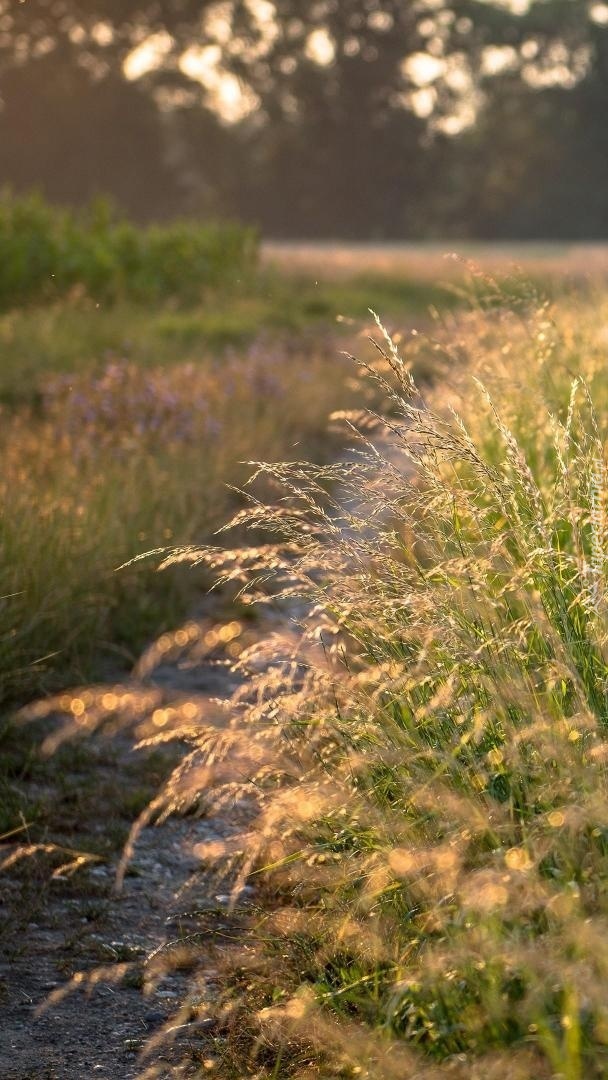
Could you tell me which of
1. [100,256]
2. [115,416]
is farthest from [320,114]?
[115,416]

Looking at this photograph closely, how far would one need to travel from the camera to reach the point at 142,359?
33.8 ft

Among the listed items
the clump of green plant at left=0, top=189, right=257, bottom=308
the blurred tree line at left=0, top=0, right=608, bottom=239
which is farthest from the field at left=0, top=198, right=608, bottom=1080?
the blurred tree line at left=0, top=0, right=608, bottom=239

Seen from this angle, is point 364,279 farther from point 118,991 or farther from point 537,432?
point 118,991

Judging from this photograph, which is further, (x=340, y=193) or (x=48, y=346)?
(x=340, y=193)

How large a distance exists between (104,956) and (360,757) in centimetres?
94

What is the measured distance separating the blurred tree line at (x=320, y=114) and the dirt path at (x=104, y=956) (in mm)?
38439

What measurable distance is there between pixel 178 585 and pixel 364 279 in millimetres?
19697

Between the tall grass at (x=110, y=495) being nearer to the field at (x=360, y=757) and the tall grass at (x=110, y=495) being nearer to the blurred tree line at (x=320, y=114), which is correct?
the field at (x=360, y=757)

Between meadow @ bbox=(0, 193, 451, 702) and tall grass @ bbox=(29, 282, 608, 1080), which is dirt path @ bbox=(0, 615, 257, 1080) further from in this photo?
meadow @ bbox=(0, 193, 451, 702)

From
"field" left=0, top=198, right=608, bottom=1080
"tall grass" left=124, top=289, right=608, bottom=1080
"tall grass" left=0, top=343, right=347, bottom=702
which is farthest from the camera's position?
"tall grass" left=0, top=343, right=347, bottom=702

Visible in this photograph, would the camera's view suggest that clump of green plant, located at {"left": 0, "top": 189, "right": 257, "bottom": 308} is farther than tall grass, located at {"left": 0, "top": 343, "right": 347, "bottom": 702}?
Yes

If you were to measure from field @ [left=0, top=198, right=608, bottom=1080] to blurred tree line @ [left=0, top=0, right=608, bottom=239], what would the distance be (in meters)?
36.8

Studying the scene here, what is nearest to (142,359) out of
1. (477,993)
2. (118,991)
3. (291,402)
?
(291,402)

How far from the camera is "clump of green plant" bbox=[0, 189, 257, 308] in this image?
1364 centimetres
